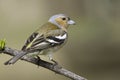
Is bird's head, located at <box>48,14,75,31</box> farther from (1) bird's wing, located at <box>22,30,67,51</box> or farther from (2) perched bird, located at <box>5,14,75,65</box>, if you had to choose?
(1) bird's wing, located at <box>22,30,67,51</box>

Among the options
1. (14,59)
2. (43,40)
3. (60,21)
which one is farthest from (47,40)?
(14,59)

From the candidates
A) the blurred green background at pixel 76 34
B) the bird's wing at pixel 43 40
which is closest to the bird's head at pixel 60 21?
the bird's wing at pixel 43 40

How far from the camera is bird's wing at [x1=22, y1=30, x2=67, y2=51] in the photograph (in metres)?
6.00

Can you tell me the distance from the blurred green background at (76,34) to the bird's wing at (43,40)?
5.70 meters

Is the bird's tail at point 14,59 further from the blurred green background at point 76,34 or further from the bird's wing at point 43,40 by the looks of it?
the blurred green background at point 76,34

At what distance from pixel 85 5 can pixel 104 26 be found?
Answer: 125cm

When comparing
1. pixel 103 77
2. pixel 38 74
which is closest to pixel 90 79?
pixel 103 77

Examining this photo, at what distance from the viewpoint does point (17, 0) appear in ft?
56.3

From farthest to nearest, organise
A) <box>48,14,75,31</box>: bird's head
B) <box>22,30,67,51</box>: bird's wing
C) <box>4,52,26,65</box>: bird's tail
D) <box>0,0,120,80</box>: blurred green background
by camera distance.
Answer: <box>0,0,120,80</box>: blurred green background < <box>48,14,75,31</box>: bird's head < <box>22,30,67,51</box>: bird's wing < <box>4,52,26,65</box>: bird's tail

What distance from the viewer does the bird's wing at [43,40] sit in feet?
19.7

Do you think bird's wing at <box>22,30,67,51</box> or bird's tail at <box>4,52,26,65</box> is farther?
bird's wing at <box>22,30,67,51</box>

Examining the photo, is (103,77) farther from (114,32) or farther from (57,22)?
(57,22)

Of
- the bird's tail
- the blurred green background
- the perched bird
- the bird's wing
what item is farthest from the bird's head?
the blurred green background

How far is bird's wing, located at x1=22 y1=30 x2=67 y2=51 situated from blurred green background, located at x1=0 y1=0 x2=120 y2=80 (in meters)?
5.70
